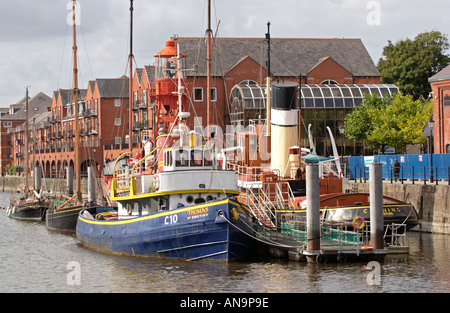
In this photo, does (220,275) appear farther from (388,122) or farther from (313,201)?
(388,122)

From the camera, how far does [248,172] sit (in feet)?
134

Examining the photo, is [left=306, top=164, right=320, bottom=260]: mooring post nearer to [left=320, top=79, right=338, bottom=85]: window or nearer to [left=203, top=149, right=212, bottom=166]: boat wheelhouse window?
[left=203, top=149, right=212, bottom=166]: boat wheelhouse window

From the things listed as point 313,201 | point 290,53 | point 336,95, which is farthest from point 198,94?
point 313,201

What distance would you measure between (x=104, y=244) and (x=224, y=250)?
838cm

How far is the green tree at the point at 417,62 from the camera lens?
86.2 m

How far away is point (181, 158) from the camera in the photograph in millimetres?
30797

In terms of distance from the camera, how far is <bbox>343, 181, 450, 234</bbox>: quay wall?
39.3 meters

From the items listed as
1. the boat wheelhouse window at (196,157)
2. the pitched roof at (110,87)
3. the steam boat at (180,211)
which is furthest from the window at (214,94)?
the boat wheelhouse window at (196,157)

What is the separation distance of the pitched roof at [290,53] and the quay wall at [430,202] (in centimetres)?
3558

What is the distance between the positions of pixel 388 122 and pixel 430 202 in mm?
22409

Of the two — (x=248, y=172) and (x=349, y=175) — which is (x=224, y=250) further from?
(x=349, y=175)

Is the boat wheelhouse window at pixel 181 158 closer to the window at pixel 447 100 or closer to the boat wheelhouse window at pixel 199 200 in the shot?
the boat wheelhouse window at pixel 199 200

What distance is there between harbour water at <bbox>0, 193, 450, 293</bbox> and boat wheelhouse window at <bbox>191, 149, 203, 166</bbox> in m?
4.23
